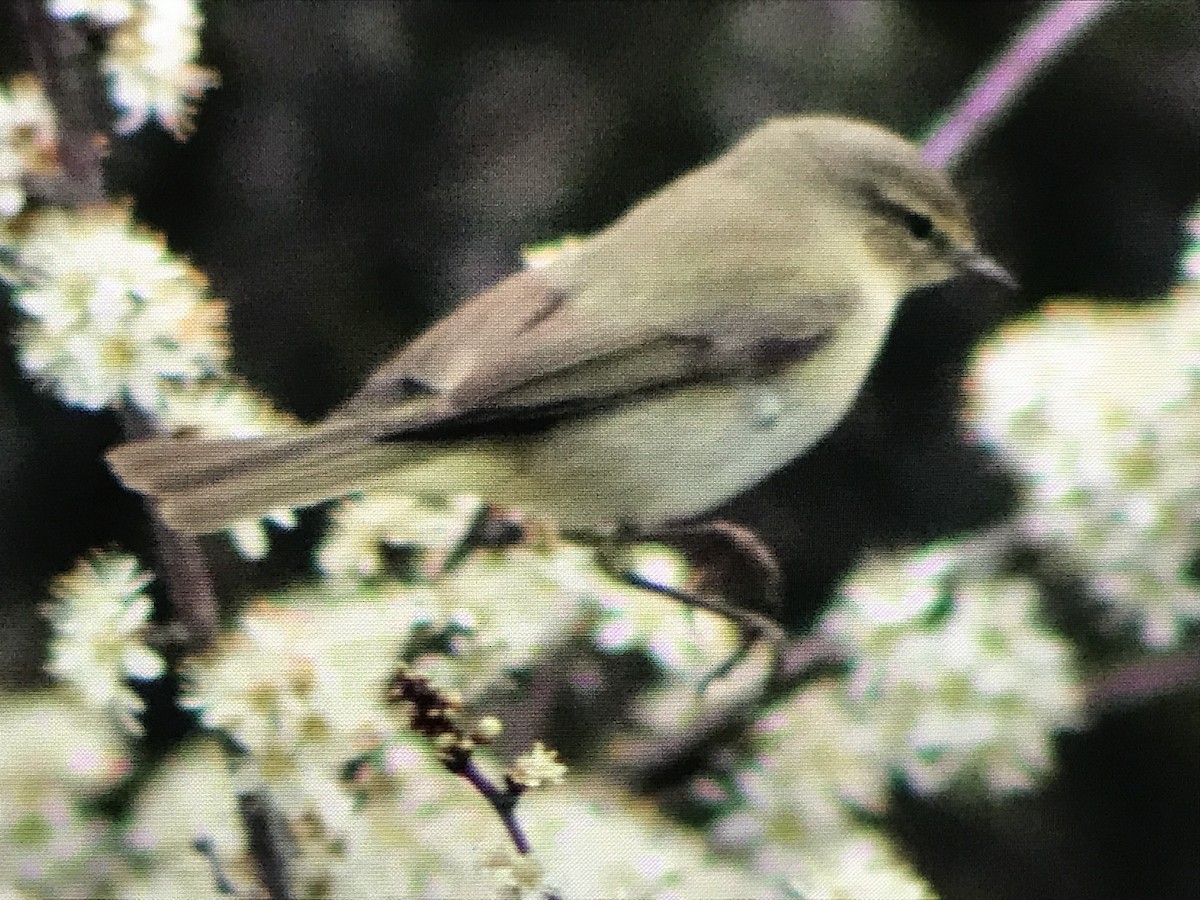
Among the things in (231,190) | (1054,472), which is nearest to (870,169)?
(1054,472)

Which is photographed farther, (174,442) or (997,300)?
(997,300)

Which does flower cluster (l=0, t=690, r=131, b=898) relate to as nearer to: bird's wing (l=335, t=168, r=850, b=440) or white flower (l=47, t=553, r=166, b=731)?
white flower (l=47, t=553, r=166, b=731)

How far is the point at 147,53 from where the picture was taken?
1.40 feet

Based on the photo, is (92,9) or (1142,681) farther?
(1142,681)

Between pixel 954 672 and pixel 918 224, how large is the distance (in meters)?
0.20

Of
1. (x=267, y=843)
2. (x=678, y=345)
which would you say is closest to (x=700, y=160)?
(x=678, y=345)

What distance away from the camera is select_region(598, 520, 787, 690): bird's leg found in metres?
0.50

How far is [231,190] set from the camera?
503 mm

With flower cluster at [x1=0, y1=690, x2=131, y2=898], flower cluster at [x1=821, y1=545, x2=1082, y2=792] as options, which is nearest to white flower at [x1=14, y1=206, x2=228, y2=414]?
flower cluster at [x1=0, y1=690, x2=131, y2=898]

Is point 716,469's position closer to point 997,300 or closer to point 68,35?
point 997,300

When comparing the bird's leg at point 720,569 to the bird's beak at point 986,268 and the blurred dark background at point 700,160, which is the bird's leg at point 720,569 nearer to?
the blurred dark background at point 700,160

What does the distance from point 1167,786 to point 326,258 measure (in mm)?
413

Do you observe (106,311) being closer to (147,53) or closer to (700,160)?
(147,53)

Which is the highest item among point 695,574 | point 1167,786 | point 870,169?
point 870,169
